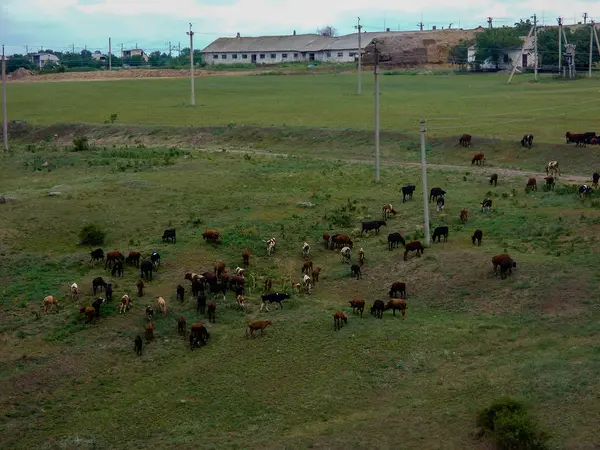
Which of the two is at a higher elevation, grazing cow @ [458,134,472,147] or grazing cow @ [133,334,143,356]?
grazing cow @ [458,134,472,147]

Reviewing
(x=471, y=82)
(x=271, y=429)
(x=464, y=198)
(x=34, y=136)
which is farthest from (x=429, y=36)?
(x=271, y=429)

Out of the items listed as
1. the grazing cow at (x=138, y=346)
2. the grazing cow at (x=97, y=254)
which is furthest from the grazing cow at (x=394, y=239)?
the grazing cow at (x=138, y=346)

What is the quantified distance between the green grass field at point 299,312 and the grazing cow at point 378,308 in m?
0.44

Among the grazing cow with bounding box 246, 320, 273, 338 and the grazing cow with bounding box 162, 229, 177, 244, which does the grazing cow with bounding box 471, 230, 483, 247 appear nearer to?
the grazing cow with bounding box 246, 320, 273, 338

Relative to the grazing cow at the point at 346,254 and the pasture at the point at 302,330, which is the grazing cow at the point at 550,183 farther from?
the grazing cow at the point at 346,254

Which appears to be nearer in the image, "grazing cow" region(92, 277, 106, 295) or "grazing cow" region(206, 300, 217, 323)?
"grazing cow" region(206, 300, 217, 323)

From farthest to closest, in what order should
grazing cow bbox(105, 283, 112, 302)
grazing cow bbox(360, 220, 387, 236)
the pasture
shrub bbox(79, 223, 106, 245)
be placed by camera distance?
grazing cow bbox(360, 220, 387, 236)
shrub bbox(79, 223, 106, 245)
grazing cow bbox(105, 283, 112, 302)
the pasture

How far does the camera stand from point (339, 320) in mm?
31125

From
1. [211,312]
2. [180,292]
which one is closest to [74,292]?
[180,292]

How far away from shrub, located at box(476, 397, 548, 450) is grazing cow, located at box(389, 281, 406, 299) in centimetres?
1055

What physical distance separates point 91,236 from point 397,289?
14696 mm

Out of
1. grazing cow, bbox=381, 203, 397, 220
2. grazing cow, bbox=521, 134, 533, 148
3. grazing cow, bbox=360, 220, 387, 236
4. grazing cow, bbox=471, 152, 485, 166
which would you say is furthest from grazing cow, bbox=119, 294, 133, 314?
grazing cow, bbox=521, 134, 533, 148

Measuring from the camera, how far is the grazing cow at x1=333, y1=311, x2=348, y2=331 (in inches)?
1216

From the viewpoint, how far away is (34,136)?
77875mm
